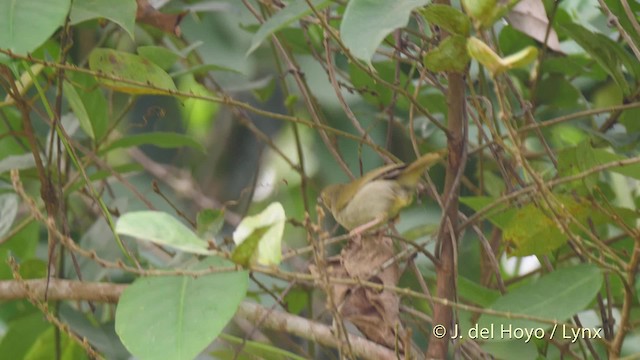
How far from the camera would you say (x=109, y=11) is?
85 cm

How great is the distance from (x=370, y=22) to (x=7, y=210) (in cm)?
63

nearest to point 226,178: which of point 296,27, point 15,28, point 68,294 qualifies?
point 296,27

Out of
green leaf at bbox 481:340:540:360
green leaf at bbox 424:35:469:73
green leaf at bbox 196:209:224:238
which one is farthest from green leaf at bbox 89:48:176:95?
green leaf at bbox 481:340:540:360

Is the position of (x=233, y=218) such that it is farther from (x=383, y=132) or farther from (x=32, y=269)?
(x=32, y=269)

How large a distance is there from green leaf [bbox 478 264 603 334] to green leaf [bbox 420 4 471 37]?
218 mm

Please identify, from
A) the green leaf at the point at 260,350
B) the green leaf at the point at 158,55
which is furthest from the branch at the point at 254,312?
the green leaf at the point at 158,55

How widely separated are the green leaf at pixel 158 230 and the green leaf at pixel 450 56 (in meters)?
0.22

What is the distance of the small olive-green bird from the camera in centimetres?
81

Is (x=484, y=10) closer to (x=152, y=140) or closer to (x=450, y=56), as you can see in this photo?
(x=450, y=56)

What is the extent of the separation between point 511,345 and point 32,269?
0.61m

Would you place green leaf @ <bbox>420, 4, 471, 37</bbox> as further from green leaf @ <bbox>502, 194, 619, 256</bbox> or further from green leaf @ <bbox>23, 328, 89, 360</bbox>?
green leaf @ <bbox>23, 328, 89, 360</bbox>

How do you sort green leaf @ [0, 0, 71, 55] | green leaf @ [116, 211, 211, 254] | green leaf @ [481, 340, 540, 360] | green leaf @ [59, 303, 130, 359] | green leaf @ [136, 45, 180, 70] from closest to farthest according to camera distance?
green leaf @ [116, 211, 211, 254] < green leaf @ [0, 0, 71, 55] < green leaf @ [481, 340, 540, 360] < green leaf @ [136, 45, 180, 70] < green leaf @ [59, 303, 130, 359]

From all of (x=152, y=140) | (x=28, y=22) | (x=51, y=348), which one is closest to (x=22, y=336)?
(x=51, y=348)

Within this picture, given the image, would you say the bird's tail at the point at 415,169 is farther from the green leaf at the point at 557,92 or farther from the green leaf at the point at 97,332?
the green leaf at the point at 97,332
